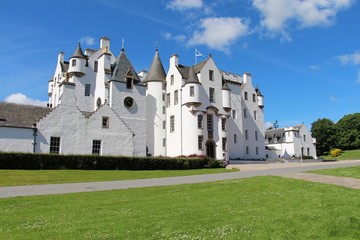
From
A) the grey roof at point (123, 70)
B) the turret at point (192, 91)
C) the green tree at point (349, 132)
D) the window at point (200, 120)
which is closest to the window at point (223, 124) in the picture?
the window at point (200, 120)

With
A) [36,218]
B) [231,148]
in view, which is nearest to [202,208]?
[36,218]

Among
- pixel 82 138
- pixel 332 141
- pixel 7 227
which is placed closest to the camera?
pixel 7 227

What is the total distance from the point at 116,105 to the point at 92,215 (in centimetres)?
3425

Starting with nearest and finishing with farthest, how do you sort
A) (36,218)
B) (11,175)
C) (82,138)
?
1. (36,218)
2. (11,175)
3. (82,138)

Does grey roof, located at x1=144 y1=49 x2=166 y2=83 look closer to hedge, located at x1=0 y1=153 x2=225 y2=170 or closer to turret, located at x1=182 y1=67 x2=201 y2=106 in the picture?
turret, located at x1=182 y1=67 x2=201 y2=106

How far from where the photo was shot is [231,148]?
2147 inches

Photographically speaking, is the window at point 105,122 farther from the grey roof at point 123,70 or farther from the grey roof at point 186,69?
the grey roof at point 186,69

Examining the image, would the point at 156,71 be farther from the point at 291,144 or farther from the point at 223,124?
the point at 291,144

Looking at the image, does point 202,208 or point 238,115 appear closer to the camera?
point 202,208

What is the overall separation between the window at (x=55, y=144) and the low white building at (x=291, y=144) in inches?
2004

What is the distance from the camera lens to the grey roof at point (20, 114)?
3197 centimetres

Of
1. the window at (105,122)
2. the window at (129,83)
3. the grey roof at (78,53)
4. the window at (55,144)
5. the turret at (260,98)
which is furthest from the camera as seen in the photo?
the turret at (260,98)

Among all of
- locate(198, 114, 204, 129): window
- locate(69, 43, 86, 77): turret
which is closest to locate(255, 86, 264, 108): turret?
locate(198, 114, 204, 129): window

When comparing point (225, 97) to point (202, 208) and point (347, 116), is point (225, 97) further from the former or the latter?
point (347, 116)
